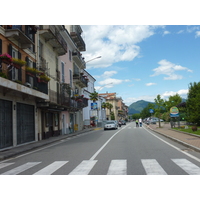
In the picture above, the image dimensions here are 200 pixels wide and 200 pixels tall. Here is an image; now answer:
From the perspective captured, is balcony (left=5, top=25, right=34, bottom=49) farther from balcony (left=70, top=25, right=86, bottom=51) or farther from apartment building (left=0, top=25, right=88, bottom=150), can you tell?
balcony (left=70, top=25, right=86, bottom=51)

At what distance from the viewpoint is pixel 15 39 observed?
17.0m

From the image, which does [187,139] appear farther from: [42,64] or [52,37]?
[52,37]

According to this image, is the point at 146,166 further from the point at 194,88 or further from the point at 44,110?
the point at 194,88

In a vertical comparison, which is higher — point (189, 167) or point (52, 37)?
point (52, 37)

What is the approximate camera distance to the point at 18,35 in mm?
16219

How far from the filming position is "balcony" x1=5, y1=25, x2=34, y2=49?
623 inches

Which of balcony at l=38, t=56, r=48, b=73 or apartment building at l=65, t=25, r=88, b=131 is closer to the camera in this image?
balcony at l=38, t=56, r=48, b=73

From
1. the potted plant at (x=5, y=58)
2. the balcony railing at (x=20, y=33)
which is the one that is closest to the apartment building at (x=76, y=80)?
the balcony railing at (x=20, y=33)

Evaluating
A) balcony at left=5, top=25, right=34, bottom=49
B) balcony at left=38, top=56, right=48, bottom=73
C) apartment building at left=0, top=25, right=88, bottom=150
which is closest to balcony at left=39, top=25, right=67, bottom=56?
apartment building at left=0, top=25, right=88, bottom=150

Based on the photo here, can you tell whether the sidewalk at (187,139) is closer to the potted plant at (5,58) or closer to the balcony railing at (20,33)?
the potted plant at (5,58)

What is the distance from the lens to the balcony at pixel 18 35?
1583 centimetres

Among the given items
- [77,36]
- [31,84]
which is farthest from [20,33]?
[77,36]
